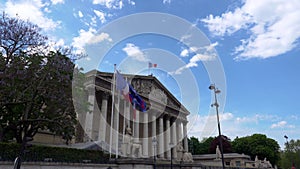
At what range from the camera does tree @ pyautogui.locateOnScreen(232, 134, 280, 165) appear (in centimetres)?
6188

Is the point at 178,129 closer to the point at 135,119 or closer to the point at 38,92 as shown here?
the point at 135,119

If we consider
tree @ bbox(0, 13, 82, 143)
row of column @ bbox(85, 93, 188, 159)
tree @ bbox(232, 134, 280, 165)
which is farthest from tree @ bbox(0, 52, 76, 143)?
tree @ bbox(232, 134, 280, 165)

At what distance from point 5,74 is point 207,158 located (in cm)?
4808

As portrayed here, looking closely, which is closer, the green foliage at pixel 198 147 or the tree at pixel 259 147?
the tree at pixel 259 147

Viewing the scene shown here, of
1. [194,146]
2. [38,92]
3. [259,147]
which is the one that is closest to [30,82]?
[38,92]

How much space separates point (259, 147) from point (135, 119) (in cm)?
4281

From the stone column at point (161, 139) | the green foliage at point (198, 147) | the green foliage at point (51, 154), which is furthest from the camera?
the green foliage at point (198, 147)

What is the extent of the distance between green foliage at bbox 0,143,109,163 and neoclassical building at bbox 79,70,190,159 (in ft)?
9.51

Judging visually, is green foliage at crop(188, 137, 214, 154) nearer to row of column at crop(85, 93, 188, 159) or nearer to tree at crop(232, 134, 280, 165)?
tree at crop(232, 134, 280, 165)

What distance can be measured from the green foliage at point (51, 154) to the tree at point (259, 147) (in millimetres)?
54757

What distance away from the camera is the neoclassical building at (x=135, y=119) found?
1057 inches

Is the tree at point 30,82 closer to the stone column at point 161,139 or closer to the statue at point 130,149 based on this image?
the statue at point 130,149

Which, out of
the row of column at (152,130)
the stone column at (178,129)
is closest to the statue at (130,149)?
the row of column at (152,130)

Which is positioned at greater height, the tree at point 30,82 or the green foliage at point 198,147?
the tree at point 30,82
